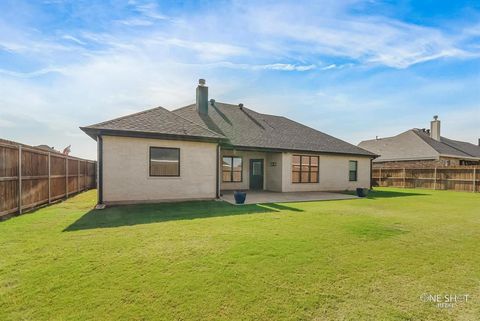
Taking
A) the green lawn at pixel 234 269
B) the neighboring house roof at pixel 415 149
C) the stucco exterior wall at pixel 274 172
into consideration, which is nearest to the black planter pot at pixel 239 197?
the green lawn at pixel 234 269

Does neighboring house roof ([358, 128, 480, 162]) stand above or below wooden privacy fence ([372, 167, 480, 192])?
above

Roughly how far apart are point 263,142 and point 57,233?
1090 cm

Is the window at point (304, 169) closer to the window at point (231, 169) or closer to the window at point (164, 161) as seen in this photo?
the window at point (231, 169)

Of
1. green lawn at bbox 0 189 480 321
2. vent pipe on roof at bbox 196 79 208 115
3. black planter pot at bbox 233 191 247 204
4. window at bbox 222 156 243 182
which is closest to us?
green lawn at bbox 0 189 480 321

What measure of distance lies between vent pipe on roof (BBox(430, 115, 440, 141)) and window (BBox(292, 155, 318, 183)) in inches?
826

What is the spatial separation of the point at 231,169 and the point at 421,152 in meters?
21.1

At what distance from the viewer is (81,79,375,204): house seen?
991cm

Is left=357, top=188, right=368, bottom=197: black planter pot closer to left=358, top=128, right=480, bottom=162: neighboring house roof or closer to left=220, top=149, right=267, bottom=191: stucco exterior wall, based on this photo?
left=220, top=149, right=267, bottom=191: stucco exterior wall

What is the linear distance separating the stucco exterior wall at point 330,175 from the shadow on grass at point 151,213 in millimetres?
5408

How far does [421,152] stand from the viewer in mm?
24734

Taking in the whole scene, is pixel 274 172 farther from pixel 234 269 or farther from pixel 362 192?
pixel 234 269

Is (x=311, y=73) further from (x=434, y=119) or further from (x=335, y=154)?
(x=434, y=119)

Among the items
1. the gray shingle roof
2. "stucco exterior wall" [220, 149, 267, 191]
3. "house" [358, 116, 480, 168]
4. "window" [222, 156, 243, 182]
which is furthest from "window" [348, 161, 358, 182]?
"house" [358, 116, 480, 168]

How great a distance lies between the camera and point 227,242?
5027 millimetres
